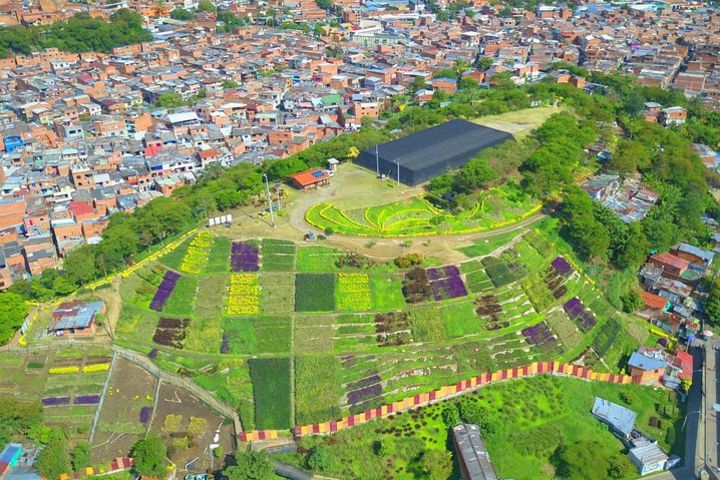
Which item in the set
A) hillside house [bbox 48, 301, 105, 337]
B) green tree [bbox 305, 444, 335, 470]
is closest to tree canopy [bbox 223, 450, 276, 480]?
green tree [bbox 305, 444, 335, 470]

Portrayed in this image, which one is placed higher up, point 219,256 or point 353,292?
point 219,256

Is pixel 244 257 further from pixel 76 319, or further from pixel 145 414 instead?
pixel 145 414

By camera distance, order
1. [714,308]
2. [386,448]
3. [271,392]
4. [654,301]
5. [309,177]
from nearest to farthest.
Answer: [386,448] < [271,392] < [714,308] < [654,301] < [309,177]

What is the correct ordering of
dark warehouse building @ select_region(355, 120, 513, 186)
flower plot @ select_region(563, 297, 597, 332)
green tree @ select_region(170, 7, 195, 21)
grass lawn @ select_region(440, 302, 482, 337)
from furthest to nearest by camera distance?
green tree @ select_region(170, 7, 195, 21), dark warehouse building @ select_region(355, 120, 513, 186), flower plot @ select_region(563, 297, 597, 332), grass lawn @ select_region(440, 302, 482, 337)

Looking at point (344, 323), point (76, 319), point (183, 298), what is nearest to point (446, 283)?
point (344, 323)

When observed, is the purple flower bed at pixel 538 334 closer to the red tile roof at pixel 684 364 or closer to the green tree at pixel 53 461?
Result: the red tile roof at pixel 684 364

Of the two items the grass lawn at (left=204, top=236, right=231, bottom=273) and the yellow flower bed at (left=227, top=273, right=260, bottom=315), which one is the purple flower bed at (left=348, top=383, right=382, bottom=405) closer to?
the yellow flower bed at (left=227, top=273, right=260, bottom=315)
